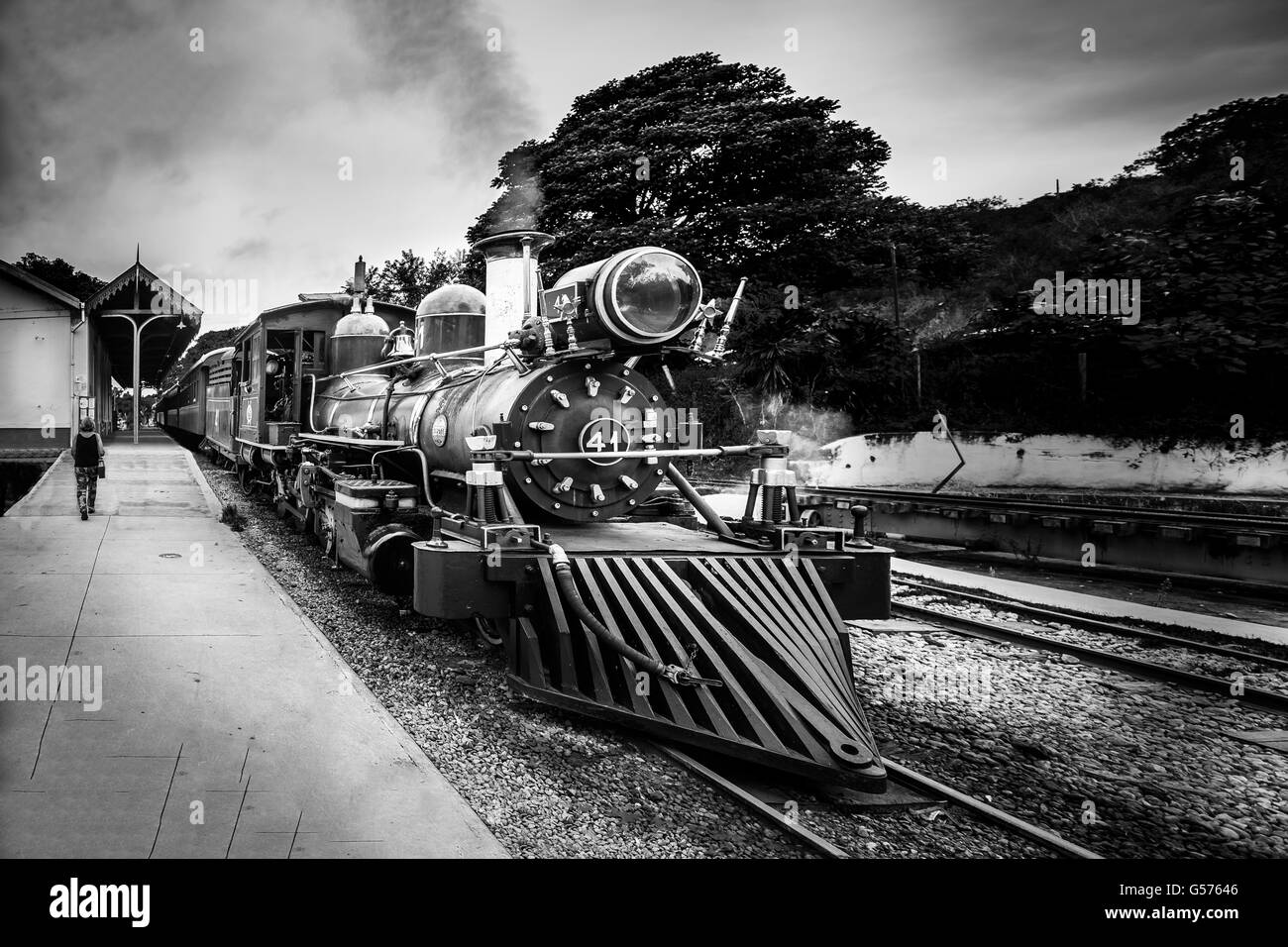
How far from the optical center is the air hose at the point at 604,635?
373cm

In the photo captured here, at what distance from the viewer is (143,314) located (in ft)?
62.3

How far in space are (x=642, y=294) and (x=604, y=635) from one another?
195cm

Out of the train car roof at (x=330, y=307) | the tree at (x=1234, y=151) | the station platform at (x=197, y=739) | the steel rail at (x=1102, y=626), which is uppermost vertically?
the tree at (x=1234, y=151)

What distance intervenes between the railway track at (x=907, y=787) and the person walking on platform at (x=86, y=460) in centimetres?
875

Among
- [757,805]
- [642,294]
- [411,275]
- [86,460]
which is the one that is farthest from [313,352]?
[411,275]

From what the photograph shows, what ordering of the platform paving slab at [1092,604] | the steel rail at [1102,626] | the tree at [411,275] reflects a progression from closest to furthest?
the steel rail at [1102,626] → the platform paving slab at [1092,604] → the tree at [411,275]

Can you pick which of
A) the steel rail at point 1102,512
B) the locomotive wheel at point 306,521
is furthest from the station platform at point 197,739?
the steel rail at point 1102,512

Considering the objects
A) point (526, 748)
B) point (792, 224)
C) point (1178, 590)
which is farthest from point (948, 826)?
point (792, 224)

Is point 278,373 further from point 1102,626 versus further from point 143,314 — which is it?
point 143,314

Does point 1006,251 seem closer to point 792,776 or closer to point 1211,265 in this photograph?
point 1211,265

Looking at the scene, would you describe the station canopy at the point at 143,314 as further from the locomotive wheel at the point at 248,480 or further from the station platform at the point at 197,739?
the station platform at the point at 197,739

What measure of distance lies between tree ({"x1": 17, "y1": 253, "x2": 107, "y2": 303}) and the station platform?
1205 centimetres

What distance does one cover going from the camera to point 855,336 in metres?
20.2

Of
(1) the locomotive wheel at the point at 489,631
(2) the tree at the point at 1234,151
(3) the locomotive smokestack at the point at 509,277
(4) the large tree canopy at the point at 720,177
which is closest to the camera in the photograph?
(1) the locomotive wheel at the point at 489,631
